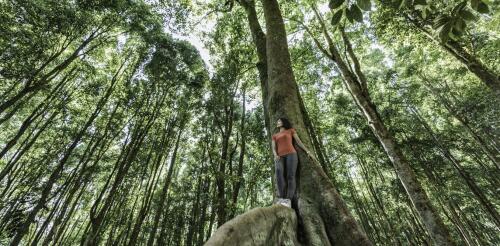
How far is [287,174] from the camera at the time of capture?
315cm

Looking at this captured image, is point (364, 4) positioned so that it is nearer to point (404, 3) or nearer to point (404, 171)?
point (404, 3)

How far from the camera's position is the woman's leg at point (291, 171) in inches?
118

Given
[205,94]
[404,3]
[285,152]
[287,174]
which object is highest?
[205,94]

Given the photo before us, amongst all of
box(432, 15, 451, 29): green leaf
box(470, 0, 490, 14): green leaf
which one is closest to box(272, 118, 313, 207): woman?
box(432, 15, 451, 29): green leaf

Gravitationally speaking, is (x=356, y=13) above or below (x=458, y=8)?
above

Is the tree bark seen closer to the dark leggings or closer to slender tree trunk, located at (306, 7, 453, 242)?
the dark leggings

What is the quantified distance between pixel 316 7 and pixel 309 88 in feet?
15.0

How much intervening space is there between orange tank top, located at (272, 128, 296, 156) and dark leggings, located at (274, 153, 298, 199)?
0.06 m

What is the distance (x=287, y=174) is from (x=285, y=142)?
39 centimetres

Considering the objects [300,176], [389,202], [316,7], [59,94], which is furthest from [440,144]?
[59,94]

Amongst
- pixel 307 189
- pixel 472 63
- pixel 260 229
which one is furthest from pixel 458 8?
pixel 472 63

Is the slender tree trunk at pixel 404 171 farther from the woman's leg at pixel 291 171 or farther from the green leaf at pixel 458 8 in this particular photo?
the green leaf at pixel 458 8

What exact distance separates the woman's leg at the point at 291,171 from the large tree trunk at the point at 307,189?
7 centimetres

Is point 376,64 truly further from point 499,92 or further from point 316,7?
point 499,92
